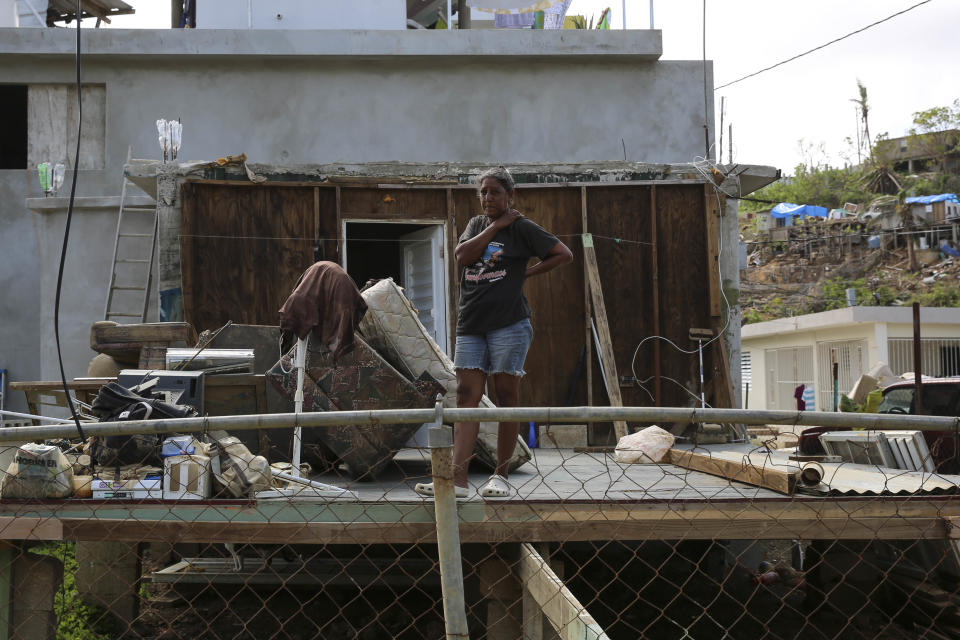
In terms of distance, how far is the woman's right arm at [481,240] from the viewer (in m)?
4.46

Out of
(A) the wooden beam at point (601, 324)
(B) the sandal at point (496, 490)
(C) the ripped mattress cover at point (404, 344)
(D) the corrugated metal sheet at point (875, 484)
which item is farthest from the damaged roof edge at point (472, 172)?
(B) the sandal at point (496, 490)

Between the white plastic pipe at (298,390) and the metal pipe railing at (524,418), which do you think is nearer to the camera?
the metal pipe railing at (524,418)

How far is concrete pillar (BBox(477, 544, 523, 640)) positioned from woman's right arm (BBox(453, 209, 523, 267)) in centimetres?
151

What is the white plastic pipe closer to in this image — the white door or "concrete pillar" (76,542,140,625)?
"concrete pillar" (76,542,140,625)

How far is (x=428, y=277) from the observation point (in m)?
9.19

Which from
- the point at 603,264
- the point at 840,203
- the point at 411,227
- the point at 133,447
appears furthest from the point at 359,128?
the point at 840,203

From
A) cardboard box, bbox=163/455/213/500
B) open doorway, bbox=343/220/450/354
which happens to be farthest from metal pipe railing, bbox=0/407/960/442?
open doorway, bbox=343/220/450/354

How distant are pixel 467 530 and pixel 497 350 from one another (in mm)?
988

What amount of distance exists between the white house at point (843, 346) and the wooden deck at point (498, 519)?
13801 mm

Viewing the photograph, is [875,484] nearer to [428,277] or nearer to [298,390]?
[298,390]

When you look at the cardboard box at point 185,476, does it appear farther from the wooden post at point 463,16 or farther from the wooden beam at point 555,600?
the wooden post at point 463,16

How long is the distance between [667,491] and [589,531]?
840 millimetres

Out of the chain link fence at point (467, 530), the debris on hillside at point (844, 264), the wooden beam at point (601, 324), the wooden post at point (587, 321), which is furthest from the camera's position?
the debris on hillside at point (844, 264)

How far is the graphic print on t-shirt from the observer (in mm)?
4477
